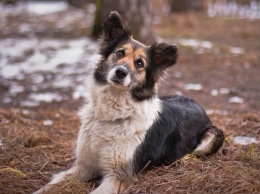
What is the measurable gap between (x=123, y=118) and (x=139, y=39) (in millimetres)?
7348

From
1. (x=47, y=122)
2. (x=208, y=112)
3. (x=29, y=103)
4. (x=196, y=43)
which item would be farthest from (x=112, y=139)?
(x=196, y=43)

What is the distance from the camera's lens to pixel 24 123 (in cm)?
616

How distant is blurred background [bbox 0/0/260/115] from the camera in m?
7.99

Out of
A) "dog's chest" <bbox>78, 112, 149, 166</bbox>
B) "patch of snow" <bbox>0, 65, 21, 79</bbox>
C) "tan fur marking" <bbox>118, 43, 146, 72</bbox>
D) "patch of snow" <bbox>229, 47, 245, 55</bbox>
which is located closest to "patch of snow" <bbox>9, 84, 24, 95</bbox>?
"patch of snow" <bbox>0, 65, 21, 79</bbox>

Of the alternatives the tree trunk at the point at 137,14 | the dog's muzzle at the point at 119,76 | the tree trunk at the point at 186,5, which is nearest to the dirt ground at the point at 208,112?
the dog's muzzle at the point at 119,76

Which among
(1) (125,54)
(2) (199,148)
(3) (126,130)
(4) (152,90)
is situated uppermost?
(1) (125,54)

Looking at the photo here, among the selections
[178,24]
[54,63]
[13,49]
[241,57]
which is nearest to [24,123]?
[54,63]

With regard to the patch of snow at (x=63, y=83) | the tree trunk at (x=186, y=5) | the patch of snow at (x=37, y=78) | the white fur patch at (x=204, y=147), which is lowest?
the tree trunk at (x=186, y=5)

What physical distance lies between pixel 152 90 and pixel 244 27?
11.9m

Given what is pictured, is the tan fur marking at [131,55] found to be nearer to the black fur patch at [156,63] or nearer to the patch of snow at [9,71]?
the black fur patch at [156,63]

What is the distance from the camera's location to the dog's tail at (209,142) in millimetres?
4868

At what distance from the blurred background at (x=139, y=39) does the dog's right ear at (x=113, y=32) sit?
0.26m

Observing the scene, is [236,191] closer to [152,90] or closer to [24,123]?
[152,90]

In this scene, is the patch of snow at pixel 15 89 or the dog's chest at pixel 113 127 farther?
the patch of snow at pixel 15 89
